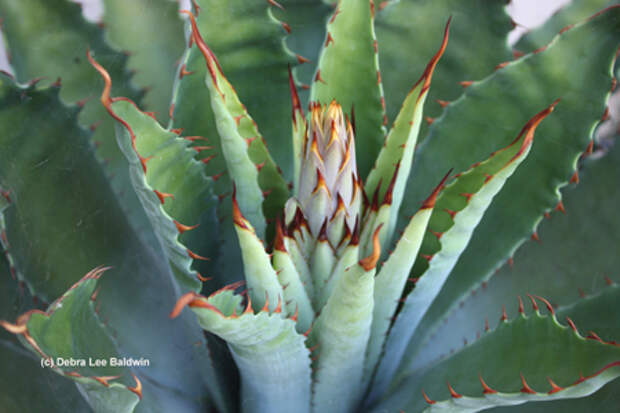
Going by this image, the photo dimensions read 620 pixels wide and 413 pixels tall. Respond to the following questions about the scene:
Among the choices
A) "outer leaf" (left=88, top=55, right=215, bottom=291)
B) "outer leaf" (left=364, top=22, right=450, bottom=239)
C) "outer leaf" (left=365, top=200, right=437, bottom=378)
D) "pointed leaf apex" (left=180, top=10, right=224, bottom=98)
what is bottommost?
"outer leaf" (left=365, top=200, right=437, bottom=378)

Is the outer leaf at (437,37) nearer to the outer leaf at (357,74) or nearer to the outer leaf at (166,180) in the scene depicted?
the outer leaf at (357,74)

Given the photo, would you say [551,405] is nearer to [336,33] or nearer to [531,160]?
[531,160]

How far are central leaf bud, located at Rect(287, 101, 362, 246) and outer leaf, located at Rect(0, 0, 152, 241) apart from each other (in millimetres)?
245

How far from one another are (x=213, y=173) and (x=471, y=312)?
36 cm

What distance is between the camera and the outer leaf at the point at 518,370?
1.39 ft

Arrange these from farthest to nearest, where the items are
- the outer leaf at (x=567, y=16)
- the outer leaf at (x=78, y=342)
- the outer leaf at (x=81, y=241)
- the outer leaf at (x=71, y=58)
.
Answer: the outer leaf at (x=567, y=16) → the outer leaf at (x=71, y=58) → the outer leaf at (x=81, y=241) → the outer leaf at (x=78, y=342)

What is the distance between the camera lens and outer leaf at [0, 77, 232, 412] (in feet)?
1.68

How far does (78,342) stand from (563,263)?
57 centimetres

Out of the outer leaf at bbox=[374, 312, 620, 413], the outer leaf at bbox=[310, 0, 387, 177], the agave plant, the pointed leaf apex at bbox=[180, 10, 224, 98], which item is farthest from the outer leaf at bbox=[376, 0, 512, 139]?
the pointed leaf apex at bbox=[180, 10, 224, 98]

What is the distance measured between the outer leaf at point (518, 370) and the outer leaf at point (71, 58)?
1.21ft

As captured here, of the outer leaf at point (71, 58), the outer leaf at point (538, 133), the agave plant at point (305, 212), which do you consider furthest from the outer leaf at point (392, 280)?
the outer leaf at point (71, 58)

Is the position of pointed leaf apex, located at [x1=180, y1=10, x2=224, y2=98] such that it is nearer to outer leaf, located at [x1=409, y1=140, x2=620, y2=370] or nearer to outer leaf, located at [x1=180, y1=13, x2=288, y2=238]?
outer leaf, located at [x1=180, y1=13, x2=288, y2=238]

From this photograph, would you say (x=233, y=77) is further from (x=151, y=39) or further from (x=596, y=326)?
(x=596, y=326)

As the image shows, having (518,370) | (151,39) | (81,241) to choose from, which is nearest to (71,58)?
(151,39)
